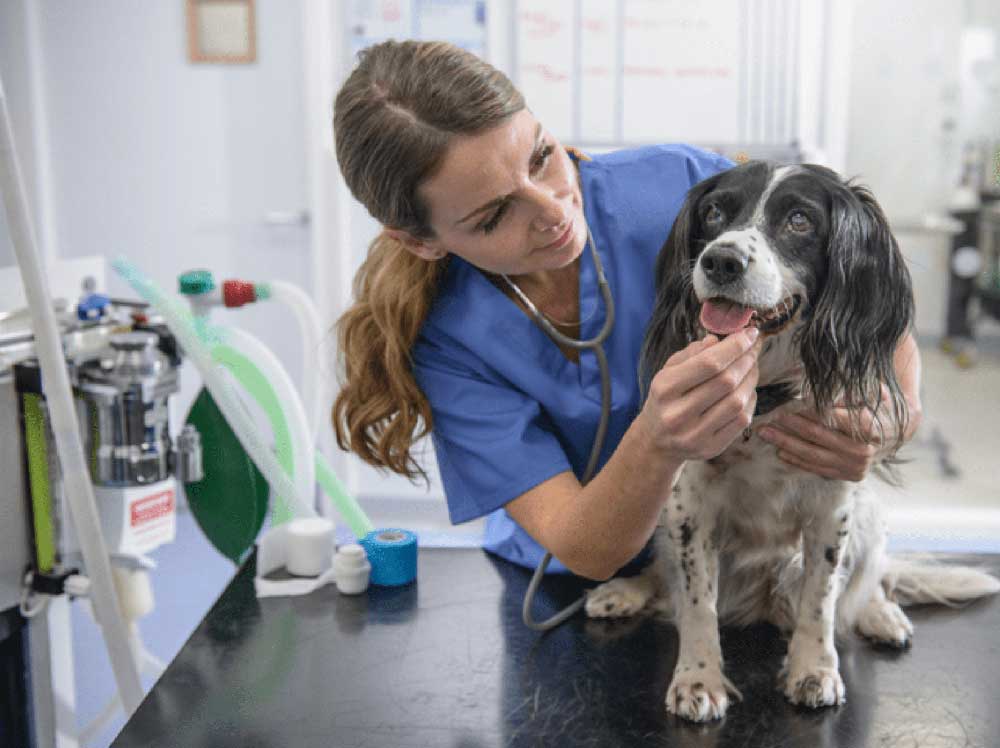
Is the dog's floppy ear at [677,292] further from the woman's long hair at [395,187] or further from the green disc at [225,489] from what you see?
the green disc at [225,489]

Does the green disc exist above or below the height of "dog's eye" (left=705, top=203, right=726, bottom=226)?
below

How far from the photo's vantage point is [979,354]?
5.34 metres

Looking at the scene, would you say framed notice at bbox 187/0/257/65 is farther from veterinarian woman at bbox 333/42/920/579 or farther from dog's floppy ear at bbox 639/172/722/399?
dog's floppy ear at bbox 639/172/722/399

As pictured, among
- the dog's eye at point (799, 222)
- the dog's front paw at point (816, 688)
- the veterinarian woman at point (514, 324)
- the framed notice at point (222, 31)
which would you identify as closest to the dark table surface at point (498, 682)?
the dog's front paw at point (816, 688)

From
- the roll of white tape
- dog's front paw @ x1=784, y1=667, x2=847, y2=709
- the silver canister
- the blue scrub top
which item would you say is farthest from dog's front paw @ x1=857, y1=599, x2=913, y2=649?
the silver canister

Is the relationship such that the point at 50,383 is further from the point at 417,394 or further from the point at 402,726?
the point at 402,726

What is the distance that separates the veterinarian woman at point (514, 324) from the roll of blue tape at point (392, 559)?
0.27ft

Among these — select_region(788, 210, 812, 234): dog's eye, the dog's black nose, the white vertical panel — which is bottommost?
the dog's black nose

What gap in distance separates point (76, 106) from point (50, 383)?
2.71m

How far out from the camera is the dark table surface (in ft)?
3.45

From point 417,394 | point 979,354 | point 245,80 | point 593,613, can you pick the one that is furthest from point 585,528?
point 979,354

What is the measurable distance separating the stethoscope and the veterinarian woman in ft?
0.07

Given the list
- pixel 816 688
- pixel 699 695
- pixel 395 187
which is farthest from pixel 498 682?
pixel 395 187

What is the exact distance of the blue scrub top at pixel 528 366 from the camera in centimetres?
134
